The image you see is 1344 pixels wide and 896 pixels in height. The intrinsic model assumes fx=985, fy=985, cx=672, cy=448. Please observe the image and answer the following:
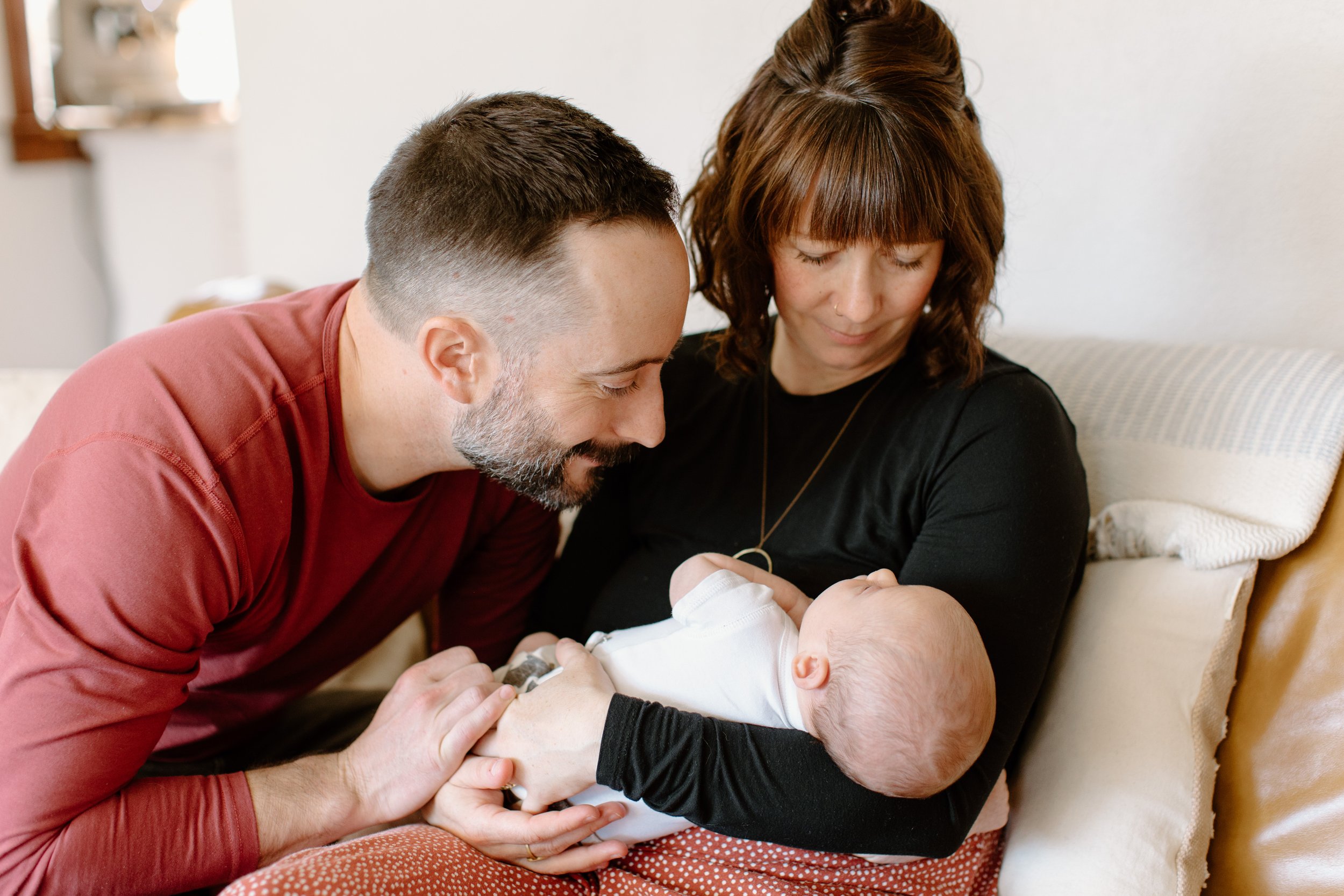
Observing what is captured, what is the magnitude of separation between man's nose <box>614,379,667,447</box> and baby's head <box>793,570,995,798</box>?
0.35 meters

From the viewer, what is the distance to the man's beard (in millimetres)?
1228

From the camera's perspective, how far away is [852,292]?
123cm

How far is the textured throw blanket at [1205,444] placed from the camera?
127 centimetres

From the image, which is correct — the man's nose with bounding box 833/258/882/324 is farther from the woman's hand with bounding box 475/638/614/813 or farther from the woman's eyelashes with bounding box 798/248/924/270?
the woman's hand with bounding box 475/638/614/813

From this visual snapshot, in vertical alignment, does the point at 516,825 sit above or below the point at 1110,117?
below

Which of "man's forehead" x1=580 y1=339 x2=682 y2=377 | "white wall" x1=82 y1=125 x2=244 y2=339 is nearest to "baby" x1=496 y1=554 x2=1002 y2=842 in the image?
"man's forehead" x1=580 y1=339 x2=682 y2=377

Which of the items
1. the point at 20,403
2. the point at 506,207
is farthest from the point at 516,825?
the point at 20,403

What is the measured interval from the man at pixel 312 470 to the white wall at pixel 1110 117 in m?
0.88

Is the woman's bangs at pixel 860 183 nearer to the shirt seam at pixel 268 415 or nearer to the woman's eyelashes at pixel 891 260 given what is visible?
the woman's eyelashes at pixel 891 260

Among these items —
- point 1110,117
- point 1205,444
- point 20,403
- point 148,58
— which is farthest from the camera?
point 148,58

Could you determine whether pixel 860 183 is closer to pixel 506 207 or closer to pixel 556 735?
pixel 506 207

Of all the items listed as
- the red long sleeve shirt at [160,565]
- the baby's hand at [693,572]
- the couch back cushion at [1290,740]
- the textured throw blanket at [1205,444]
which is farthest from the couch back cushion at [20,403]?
the couch back cushion at [1290,740]

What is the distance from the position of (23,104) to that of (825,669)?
3.55 metres

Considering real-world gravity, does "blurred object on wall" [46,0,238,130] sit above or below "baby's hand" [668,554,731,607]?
above
